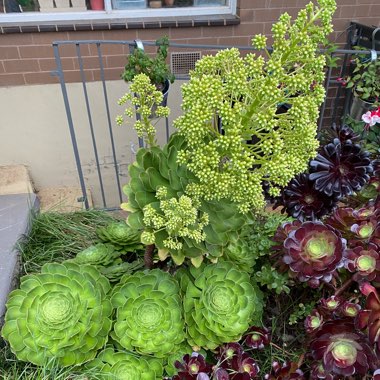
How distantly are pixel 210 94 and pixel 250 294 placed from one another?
2.56ft

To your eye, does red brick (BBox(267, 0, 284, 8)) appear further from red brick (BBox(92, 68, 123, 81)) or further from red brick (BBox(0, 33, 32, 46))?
red brick (BBox(0, 33, 32, 46))

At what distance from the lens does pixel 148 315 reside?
1.48 meters

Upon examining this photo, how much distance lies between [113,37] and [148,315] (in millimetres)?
2947

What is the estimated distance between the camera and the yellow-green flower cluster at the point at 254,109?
47.1 inches

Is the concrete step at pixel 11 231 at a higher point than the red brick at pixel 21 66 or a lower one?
lower

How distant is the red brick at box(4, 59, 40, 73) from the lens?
12.0 ft

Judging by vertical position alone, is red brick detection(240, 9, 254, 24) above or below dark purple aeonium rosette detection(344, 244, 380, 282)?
above

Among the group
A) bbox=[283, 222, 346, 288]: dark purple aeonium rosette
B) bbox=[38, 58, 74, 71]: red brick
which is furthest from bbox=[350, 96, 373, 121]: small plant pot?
bbox=[38, 58, 74, 71]: red brick

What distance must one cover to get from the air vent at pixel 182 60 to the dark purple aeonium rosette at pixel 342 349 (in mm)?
3107

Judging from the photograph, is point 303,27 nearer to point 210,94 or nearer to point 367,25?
point 210,94

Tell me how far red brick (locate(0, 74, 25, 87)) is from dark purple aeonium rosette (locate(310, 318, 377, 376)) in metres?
3.49

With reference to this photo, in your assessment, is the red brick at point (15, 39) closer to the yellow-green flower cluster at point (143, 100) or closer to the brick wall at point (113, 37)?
the brick wall at point (113, 37)

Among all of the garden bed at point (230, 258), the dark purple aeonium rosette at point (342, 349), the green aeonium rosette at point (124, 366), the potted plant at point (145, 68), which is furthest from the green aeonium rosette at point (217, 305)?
the potted plant at point (145, 68)

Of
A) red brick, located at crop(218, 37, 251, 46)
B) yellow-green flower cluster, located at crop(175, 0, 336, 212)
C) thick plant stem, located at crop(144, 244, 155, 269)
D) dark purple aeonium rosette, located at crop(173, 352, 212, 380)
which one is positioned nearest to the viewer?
yellow-green flower cluster, located at crop(175, 0, 336, 212)
